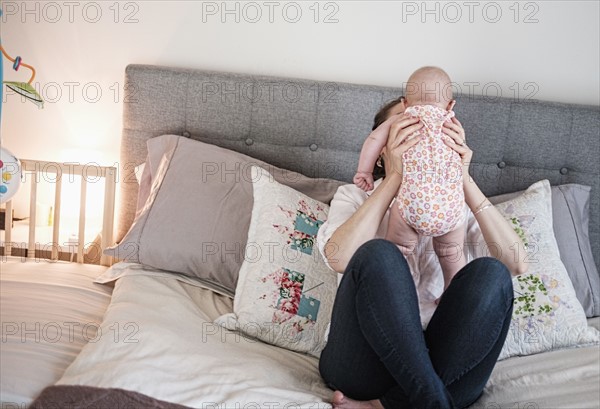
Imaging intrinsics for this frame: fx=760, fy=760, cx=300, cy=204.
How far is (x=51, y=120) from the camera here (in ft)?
8.98

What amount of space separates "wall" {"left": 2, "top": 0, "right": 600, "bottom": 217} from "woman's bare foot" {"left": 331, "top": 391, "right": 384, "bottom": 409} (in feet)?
4.28

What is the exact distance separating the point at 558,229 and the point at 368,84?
2.66 ft

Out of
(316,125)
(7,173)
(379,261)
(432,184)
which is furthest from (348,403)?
(7,173)

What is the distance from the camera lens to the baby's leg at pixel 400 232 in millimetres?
1874

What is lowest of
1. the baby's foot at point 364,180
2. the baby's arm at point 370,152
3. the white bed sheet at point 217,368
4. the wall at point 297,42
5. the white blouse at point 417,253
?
the white bed sheet at point 217,368

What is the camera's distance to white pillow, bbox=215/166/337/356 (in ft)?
6.74

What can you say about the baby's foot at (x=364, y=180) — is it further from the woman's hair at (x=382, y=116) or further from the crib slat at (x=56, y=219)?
the crib slat at (x=56, y=219)

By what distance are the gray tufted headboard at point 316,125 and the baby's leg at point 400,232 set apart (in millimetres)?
692

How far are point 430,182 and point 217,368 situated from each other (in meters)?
0.66

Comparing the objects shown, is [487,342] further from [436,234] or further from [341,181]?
[341,181]

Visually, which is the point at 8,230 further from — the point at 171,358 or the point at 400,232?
the point at 400,232

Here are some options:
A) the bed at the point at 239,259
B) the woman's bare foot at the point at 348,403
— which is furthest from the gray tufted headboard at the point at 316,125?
the woman's bare foot at the point at 348,403

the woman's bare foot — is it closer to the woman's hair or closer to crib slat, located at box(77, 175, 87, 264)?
the woman's hair

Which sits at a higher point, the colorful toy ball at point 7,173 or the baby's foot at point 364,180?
the baby's foot at point 364,180
